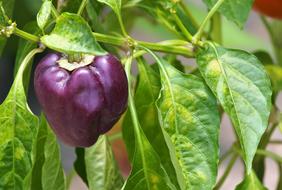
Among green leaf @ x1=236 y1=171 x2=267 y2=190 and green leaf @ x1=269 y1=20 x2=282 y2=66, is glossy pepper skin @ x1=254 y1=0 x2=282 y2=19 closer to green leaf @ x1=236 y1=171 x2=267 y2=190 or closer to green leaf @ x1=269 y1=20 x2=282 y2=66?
green leaf @ x1=269 y1=20 x2=282 y2=66

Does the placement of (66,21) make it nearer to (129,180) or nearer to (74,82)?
(74,82)

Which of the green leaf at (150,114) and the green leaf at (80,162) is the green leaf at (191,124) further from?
the green leaf at (80,162)

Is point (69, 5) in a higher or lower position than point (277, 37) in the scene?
higher

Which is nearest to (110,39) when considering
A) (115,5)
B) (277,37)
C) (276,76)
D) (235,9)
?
(115,5)

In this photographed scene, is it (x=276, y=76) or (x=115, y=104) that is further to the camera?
(x=276, y=76)

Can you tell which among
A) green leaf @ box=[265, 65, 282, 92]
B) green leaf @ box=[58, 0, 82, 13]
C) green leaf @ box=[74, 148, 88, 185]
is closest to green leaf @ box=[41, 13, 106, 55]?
green leaf @ box=[58, 0, 82, 13]

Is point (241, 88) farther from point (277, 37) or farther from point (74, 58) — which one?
point (277, 37)

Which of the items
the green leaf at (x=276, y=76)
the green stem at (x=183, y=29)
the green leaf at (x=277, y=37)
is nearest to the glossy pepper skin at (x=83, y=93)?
the green stem at (x=183, y=29)
